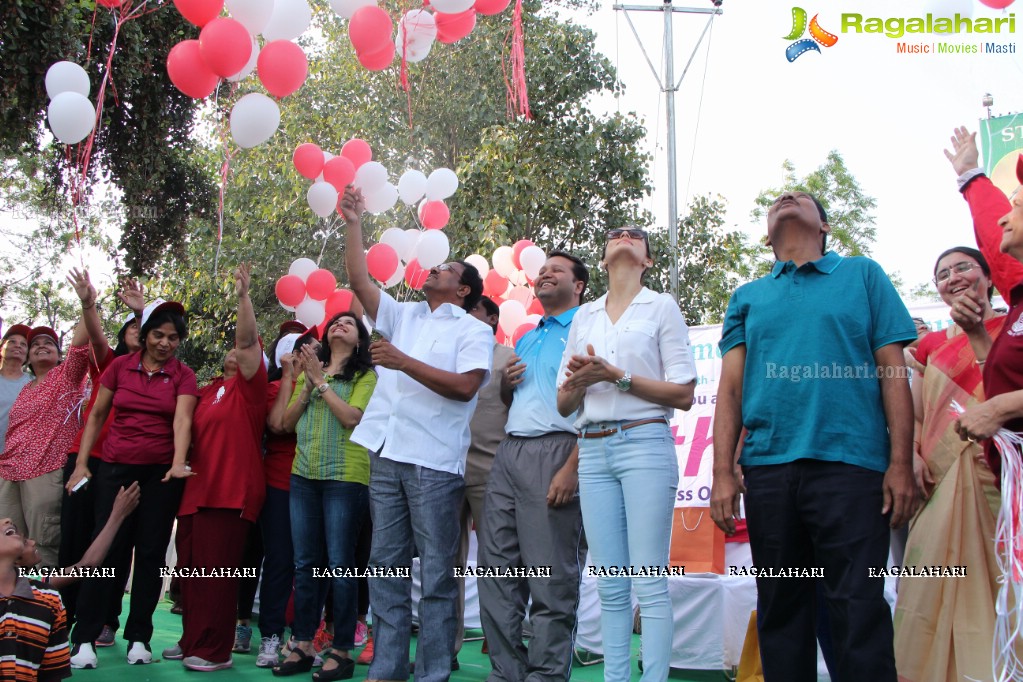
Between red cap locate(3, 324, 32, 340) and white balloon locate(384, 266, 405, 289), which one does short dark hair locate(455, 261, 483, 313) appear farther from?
red cap locate(3, 324, 32, 340)

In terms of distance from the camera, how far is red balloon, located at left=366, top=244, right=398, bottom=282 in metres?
6.00

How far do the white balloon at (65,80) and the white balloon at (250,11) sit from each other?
0.98 m

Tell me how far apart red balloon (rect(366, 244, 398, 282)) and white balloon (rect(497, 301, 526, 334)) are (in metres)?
0.95

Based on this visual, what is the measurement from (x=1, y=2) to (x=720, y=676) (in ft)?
19.0

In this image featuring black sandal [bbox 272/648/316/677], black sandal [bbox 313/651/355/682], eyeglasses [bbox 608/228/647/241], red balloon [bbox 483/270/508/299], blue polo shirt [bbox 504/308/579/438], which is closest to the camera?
eyeglasses [bbox 608/228/647/241]

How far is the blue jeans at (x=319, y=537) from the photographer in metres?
4.00

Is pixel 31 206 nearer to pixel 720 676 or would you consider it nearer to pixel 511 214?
pixel 511 214

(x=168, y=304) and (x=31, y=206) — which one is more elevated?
(x=31, y=206)

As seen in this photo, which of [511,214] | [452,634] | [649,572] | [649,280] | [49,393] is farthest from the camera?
[649,280]

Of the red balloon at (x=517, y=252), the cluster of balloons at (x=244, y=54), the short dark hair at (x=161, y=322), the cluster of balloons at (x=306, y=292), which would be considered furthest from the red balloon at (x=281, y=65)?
the red balloon at (x=517, y=252)

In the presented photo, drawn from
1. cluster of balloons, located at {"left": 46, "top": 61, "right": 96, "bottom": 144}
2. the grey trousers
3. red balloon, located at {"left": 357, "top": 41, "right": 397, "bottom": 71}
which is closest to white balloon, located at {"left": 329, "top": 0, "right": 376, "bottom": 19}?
red balloon, located at {"left": 357, "top": 41, "right": 397, "bottom": 71}

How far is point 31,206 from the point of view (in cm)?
1994

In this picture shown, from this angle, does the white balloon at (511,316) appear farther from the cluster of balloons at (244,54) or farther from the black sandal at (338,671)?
the black sandal at (338,671)

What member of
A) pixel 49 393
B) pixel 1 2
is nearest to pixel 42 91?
pixel 1 2
